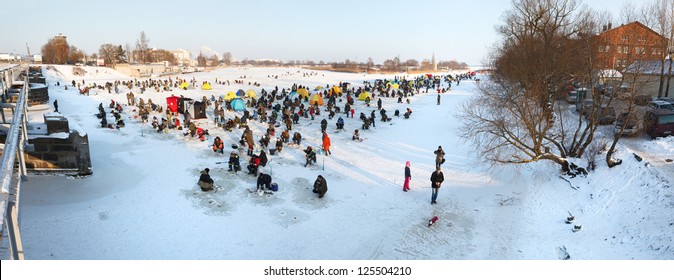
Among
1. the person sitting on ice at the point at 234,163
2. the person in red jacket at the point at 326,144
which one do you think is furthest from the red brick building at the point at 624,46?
the person sitting on ice at the point at 234,163

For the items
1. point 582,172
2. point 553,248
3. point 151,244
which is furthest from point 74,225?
point 582,172

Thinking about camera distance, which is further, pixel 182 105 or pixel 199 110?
pixel 182 105

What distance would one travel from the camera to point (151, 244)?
8.87 meters

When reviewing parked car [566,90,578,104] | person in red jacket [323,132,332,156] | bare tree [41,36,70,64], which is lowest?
person in red jacket [323,132,332,156]

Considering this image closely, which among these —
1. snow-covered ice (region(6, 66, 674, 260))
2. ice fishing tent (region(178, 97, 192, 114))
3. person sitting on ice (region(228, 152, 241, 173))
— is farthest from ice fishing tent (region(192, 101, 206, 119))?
person sitting on ice (region(228, 152, 241, 173))

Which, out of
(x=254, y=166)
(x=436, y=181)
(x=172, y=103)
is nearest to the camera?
(x=436, y=181)

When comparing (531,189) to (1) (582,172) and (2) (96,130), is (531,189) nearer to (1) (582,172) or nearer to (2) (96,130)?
(1) (582,172)

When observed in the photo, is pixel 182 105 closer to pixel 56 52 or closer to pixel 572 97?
pixel 572 97

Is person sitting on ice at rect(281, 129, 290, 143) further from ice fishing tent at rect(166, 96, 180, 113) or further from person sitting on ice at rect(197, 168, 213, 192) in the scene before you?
ice fishing tent at rect(166, 96, 180, 113)

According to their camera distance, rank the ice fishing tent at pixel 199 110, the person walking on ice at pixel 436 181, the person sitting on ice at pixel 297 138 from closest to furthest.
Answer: the person walking on ice at pixel 436 181 < the person sitting on ice at pixel 297 138 < the ice fishing tent at pixel 199 110

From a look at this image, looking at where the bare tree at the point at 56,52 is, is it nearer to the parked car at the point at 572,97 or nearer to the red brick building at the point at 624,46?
the parked car at the point at 572,97

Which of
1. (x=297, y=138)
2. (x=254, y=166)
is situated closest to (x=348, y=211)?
(x=254, y=166)

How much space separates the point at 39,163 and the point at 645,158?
67.2 ft

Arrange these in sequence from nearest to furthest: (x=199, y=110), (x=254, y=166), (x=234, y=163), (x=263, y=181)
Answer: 1. (x=263, y=181)
2. (x=254, y=166)
3. (x=234, y=163)
4. (x=199, y=110)
